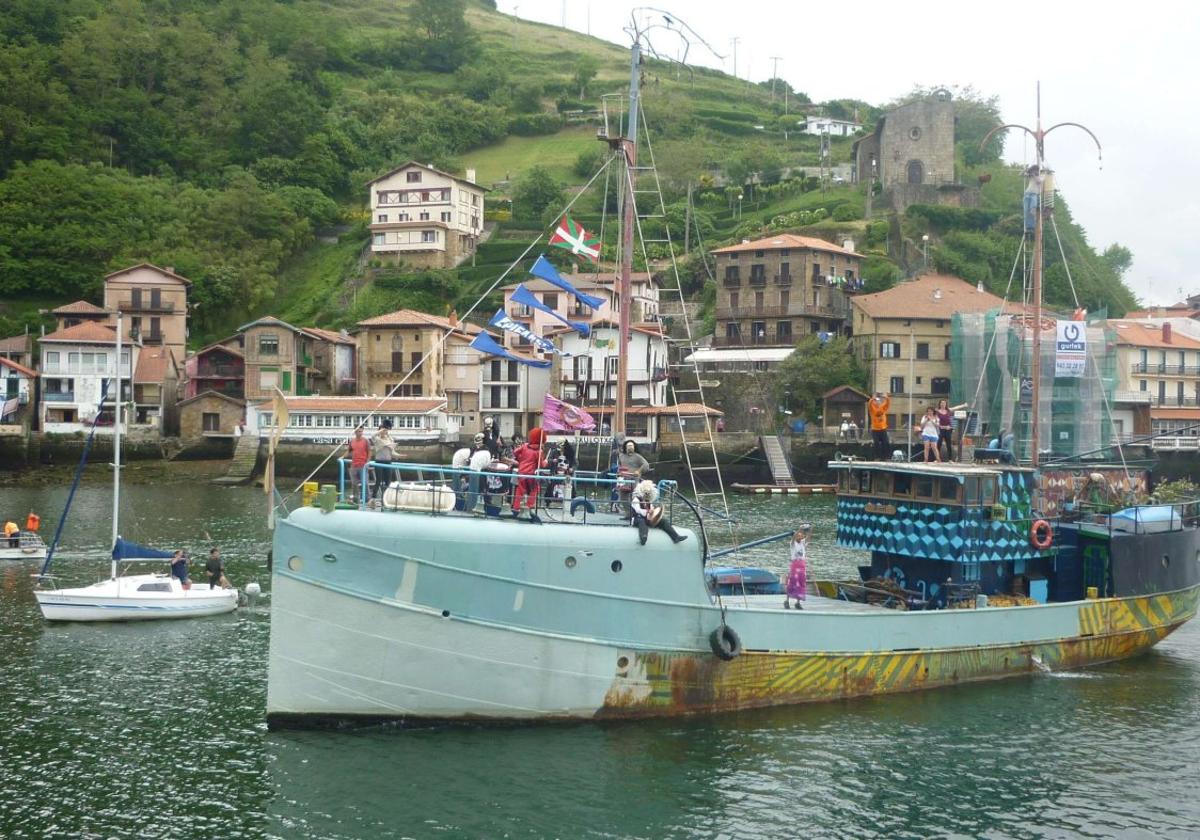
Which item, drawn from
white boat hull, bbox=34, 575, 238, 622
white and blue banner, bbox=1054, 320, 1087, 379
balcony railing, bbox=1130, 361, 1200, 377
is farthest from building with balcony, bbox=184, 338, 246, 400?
balcony railing, bbox=1130, 361, 1200, 377

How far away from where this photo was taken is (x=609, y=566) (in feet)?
55.0

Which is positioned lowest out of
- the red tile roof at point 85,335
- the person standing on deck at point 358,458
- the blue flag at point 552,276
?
the person standing on deck at point 358,458

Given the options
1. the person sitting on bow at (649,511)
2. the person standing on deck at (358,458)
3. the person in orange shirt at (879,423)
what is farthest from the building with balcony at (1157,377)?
the person standing on deck at (358,458)

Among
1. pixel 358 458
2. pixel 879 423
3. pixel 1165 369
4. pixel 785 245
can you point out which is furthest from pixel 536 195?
pixel 358 458

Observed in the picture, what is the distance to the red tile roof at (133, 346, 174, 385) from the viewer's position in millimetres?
67125

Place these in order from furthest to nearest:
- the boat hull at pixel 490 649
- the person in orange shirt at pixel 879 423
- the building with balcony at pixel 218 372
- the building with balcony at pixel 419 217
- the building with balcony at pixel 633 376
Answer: the building with balcony at pixel 419 217 → the building with balcony at pixel 218 372 → the building with balcony at pixel 633 376 → the person in orange shirt at pixel 879 423 → the boat hull at pixel 490 649

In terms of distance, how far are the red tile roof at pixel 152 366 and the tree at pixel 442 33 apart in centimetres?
→ 7603

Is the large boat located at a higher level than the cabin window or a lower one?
lower

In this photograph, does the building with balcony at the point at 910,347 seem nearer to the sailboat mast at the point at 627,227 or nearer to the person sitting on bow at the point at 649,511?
the sailboat mast at the point at 627,227

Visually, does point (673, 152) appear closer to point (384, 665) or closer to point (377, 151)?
point (377, 151)

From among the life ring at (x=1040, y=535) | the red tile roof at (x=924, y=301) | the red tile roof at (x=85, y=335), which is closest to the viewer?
the life ring at (x=1040, y=535)

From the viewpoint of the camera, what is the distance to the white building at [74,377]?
211ft

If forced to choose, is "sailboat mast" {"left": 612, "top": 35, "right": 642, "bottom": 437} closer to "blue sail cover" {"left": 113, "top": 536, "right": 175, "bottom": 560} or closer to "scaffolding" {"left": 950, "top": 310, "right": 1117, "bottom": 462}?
"blue sail cover" {"left": 113, "top": 536, "right": 175, "bottom": 560}

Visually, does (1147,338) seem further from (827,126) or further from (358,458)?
(358,458)
